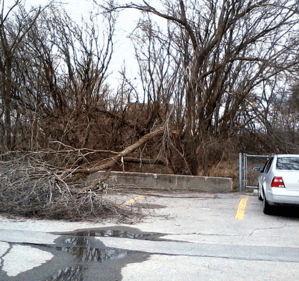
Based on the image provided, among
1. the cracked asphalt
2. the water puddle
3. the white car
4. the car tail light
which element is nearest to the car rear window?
the white car

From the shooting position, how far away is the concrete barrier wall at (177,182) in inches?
590

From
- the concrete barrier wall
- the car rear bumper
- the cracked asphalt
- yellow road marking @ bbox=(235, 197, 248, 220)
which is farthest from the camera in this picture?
the concrete barrier wall

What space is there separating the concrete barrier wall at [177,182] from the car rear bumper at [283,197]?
5.54m

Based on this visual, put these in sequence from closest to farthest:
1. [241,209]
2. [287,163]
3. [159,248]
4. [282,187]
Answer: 1. [159,248]
2. [282,187]
3. [287,163]
4. [241,209]

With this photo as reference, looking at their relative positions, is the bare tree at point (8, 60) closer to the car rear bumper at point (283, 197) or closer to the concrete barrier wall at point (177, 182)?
the concrete barrier wall at point (177, 182)

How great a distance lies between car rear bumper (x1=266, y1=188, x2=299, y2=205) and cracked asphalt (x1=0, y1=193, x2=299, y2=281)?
43 centimetres

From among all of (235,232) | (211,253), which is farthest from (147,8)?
(211,253)

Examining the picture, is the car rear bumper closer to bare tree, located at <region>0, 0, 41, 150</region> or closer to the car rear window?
the car rear window

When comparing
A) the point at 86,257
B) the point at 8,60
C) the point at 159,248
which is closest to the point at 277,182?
the point at 159,248

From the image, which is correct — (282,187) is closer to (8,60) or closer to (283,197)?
(283,197)

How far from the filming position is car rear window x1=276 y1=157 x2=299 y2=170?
9930 millimetres

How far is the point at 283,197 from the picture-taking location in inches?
363

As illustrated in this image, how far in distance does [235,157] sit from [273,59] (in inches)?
171

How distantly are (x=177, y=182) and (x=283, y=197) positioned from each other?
247 inches
